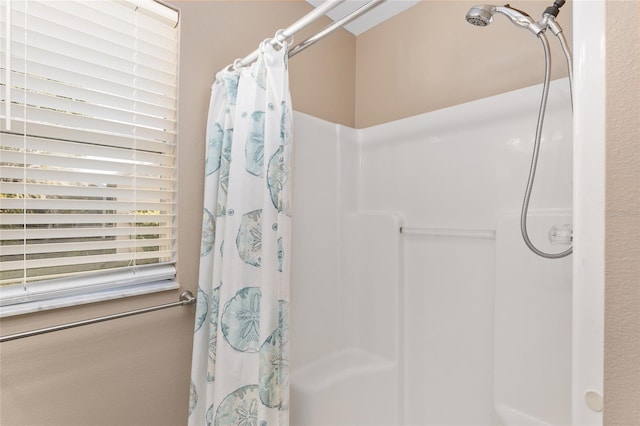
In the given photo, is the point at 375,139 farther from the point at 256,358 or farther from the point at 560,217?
the point at 256,358

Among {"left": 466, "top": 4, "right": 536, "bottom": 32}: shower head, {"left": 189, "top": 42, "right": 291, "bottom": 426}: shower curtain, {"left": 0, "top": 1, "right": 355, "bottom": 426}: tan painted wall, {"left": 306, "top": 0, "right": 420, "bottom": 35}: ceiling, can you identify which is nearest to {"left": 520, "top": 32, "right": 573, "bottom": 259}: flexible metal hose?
{"left": 466, "top": 4, "right": 536, "bottom": 32}: shower head

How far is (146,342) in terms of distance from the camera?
1.18 meters

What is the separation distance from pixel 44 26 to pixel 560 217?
1.81 metres

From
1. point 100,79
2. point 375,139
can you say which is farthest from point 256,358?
point 375,139

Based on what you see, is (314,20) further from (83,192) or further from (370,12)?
(370,12)

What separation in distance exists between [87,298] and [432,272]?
1.37 metres

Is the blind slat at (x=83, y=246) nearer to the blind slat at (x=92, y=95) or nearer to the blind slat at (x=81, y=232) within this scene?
the blind slat at (x=81, y=232)

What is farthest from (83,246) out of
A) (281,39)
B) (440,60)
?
(440,60)

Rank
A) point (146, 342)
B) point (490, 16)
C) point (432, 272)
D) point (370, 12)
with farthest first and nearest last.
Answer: point (370, 12)
point (432, 272)
point (146, 342)
point (490, 16)

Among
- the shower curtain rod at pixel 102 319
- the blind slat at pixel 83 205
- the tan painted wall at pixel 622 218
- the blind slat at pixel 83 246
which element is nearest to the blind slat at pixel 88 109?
the blind slat at pixel 83 205

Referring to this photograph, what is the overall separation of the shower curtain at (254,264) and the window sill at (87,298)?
225 mm

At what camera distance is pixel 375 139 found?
1.72 meters

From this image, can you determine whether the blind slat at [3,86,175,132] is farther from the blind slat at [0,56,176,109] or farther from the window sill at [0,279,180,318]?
the window sill at [0,279,180,318]

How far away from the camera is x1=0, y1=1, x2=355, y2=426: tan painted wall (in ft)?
3.15
